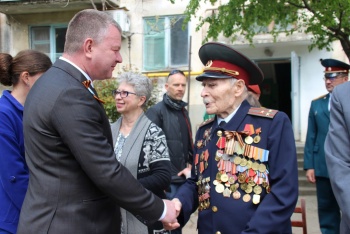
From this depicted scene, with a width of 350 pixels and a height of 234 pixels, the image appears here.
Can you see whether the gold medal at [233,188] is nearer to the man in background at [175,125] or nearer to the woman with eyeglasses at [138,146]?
the woman with eyeglasses at [138,146]

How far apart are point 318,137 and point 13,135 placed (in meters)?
3.64

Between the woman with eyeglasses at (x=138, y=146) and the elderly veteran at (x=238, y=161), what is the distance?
0.50 metres

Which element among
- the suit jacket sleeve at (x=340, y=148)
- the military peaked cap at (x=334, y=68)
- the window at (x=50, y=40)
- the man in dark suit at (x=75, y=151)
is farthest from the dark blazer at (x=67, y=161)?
the window at (x=50, y=40)

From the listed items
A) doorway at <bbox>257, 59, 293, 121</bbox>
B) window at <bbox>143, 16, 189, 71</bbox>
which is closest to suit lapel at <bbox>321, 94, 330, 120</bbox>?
window at <bbox>143, 16, 189, 71</bbox>

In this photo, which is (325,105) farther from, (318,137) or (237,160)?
(237,160)

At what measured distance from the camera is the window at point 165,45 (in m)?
11.8

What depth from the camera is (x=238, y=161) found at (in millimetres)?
2406

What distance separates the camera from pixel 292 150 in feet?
7.50

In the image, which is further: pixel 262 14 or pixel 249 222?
pixel 262 14

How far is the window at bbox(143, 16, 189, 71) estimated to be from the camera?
11.8 m

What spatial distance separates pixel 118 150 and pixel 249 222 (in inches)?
53.9

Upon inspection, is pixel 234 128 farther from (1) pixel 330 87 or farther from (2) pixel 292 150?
(1) pixel 330 87

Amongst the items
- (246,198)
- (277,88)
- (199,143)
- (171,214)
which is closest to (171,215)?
(171,214)

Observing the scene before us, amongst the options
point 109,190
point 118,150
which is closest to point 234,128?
point 109,190
